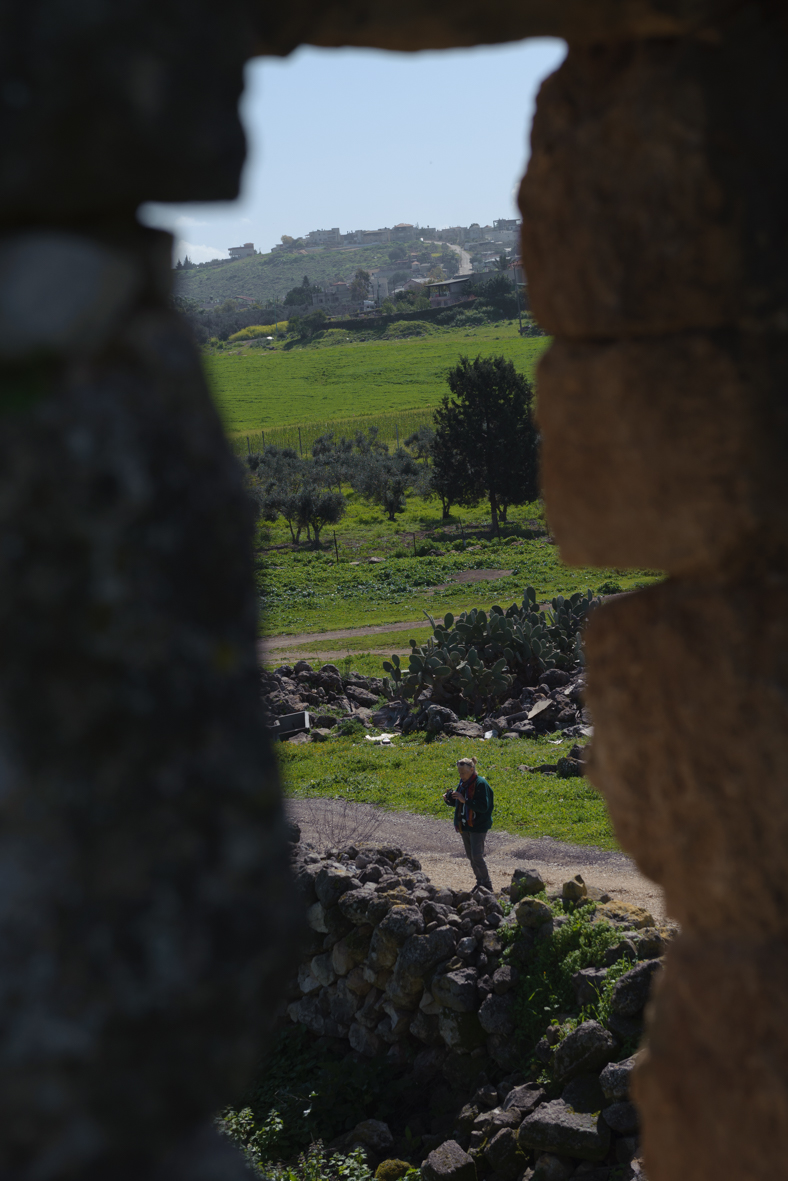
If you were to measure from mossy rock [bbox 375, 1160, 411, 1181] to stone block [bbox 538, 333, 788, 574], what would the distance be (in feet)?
21.0

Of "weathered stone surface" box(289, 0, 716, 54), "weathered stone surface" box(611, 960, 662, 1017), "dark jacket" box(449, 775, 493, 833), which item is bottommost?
"weathered stone surface" box(611, 960, 662, 1017)

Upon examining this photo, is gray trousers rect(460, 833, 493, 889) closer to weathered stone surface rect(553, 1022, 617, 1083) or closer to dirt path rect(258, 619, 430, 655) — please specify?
weathered stone surface rect(553, 1022, 617, 1083)

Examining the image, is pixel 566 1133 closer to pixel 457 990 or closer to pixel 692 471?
pixel 457 990

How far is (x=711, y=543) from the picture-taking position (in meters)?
2.00

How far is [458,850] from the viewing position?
1226 cm

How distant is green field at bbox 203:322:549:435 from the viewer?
67.1 meters

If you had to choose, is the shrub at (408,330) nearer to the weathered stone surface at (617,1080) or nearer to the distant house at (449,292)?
the distant house at (449,292)

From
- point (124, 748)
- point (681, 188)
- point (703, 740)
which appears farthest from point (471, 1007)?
point (124, 748)

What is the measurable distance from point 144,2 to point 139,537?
0.62m

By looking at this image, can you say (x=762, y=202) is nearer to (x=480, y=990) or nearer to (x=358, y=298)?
(x=480, y=990)

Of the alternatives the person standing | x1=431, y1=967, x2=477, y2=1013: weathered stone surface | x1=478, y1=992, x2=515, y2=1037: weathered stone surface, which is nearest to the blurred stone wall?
x1=478, y1=992, x2=515, y2=1037: weathered stone surface

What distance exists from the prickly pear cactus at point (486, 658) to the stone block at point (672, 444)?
16.1 meters

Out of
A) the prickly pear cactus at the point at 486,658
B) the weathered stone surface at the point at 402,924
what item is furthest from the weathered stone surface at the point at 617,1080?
the prickly pear cactus at the point at 486,658

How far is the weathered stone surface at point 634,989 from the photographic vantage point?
23.7ft
